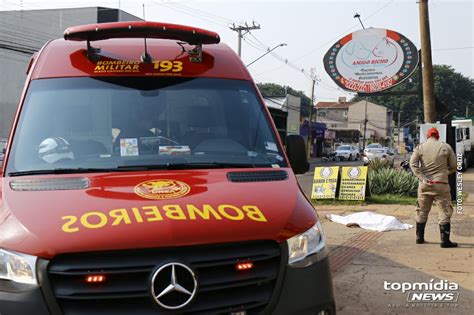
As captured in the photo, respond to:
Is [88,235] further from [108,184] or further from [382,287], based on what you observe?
[382,287]

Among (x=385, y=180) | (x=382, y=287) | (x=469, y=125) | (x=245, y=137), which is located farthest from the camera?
(x=469, y=125)

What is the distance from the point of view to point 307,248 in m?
2.76

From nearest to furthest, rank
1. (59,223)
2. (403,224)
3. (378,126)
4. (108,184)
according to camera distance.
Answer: (59,223) < (108,184) < (403,224) < (378,126)

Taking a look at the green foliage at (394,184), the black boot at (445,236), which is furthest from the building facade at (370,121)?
the black boot at (445,236)

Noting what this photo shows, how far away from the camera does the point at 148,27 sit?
390cm

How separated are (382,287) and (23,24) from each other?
3667 centimetres

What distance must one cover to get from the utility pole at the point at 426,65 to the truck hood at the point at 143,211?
1062cm

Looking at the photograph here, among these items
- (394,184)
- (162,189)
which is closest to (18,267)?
(162,189)

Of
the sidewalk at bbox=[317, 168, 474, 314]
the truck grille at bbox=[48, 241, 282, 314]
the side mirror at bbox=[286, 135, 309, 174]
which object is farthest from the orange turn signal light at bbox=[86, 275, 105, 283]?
the sidewalk at bbox=[317, 168, 474, 314]

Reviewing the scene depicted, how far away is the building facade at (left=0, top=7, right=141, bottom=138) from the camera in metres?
34.1

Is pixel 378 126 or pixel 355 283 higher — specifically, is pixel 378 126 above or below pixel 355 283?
above

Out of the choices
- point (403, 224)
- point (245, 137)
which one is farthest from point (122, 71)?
point (403, 224)

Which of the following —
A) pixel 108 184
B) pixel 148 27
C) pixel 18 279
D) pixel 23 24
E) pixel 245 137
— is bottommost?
pixel 18 279

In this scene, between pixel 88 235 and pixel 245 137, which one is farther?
pixel 245 137
